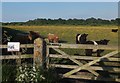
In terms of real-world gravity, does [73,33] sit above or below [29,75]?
below

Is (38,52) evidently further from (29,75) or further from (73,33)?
(73,33)

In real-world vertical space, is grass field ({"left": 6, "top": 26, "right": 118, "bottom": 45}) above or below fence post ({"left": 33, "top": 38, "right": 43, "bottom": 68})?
below

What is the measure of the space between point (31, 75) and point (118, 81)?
282 cm

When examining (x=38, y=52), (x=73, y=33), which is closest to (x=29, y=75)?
(x=38, y=52)

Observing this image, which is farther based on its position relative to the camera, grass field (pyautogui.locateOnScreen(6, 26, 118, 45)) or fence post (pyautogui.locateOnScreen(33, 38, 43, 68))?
grass field (pyautogui.locateOnScreen(6, 26, 118, 45))

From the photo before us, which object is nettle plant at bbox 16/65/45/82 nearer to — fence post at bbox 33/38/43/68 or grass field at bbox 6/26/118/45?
fence post at bbox 33/38/43/68

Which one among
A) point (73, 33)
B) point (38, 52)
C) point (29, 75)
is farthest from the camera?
point (73, 33)

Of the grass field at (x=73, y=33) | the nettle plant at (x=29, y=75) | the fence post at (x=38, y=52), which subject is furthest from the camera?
the grass field at (x=73, y=33)

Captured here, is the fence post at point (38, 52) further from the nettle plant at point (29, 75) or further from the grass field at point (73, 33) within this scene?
the grass field at point (73, 33)

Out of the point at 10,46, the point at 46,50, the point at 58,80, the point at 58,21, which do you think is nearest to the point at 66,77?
the point at 58,80

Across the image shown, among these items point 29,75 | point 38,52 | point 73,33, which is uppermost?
point 38,52

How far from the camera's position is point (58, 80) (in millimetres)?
10297

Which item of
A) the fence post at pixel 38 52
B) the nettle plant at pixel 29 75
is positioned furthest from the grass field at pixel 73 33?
the nettle plant at pixel 29 75

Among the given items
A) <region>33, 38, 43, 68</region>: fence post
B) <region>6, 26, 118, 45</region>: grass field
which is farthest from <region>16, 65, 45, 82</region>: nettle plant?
<region>6, 26, 118, 45</region>: grass field
